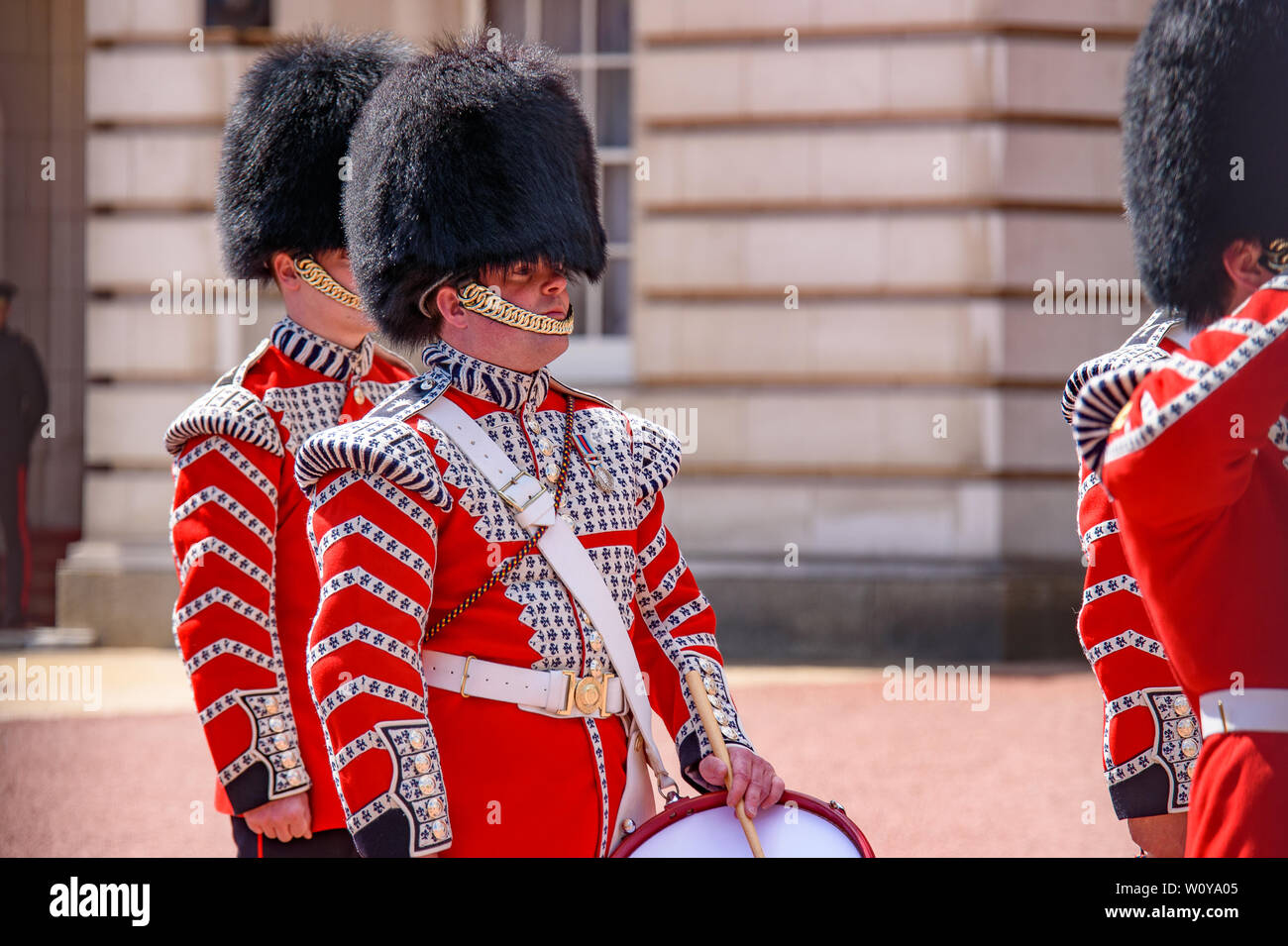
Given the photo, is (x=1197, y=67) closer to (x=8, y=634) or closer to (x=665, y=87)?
(x=665, y=87)

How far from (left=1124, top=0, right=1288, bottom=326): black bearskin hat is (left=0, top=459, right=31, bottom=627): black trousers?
8.59 meters

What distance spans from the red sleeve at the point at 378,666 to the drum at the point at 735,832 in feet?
1.05

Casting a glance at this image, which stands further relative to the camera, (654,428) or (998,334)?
(998,334)

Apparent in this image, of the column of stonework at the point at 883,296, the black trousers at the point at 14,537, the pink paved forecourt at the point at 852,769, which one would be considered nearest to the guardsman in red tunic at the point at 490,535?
the pink paved forecourt at the point at 852,769

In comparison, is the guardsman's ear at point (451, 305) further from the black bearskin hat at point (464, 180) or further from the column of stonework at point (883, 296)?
the column of stonework at point (883, 296)

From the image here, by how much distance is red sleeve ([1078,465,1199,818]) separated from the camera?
2.58 meters

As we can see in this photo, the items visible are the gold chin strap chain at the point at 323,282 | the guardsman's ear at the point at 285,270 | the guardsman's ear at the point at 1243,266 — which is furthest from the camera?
the guardsman's ear at the point at 285,270

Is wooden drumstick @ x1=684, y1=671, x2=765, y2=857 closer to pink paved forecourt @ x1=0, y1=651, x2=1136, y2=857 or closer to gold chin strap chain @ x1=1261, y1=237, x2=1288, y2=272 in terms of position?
gold chin strap chain @ x1=1261, y1=237, x2=1288, y2=272

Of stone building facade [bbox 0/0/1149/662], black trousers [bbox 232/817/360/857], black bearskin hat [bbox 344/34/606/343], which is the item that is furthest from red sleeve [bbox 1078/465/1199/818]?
stone building facade [bbox 0/0/1149/662]

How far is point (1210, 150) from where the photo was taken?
2.30 m

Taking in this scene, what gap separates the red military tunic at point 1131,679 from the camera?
2.58 m

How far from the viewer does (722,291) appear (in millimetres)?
8930

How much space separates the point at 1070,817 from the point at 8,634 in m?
6.53

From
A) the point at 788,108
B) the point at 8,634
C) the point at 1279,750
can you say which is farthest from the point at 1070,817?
the point at 8,634
